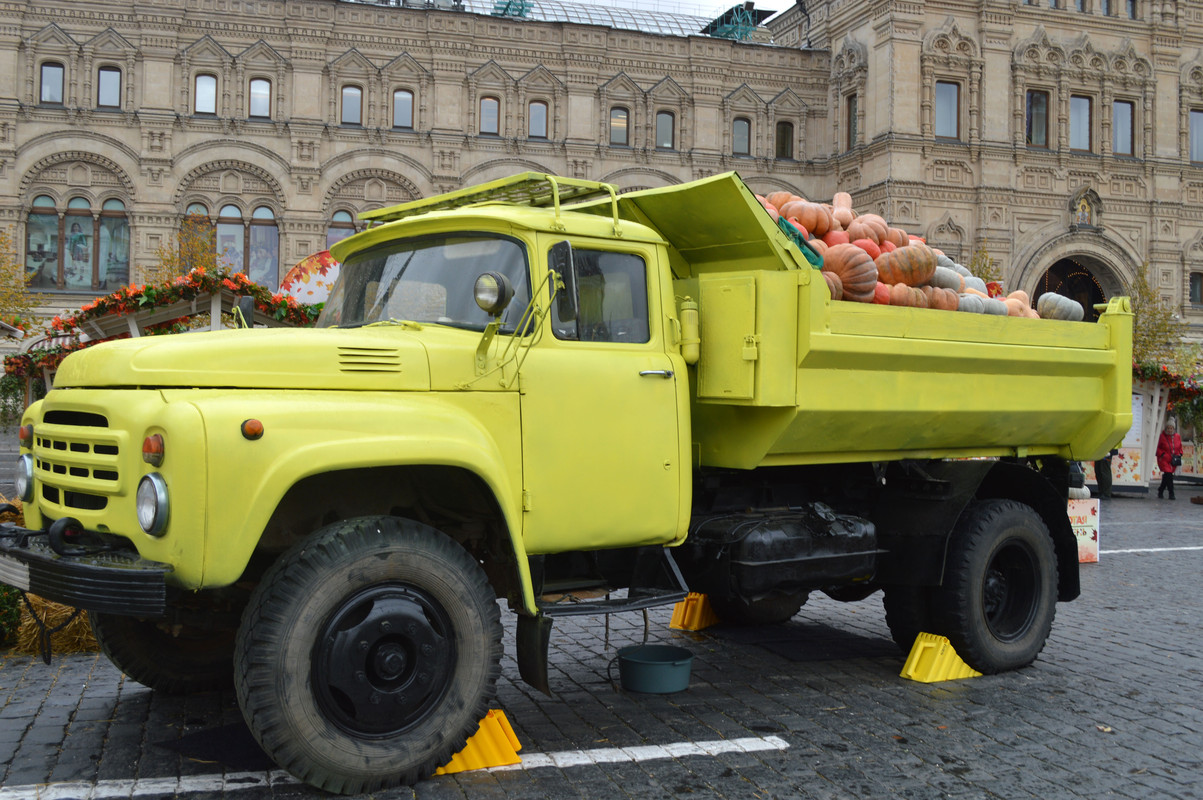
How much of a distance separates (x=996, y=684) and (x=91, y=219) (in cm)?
4028

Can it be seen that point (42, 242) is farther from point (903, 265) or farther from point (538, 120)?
point (903, 265)

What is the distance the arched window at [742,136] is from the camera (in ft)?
152

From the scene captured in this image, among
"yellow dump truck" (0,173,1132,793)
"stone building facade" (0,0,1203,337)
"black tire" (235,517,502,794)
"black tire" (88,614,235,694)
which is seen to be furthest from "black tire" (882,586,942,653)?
"stone building facade" (0,0,1203,337)

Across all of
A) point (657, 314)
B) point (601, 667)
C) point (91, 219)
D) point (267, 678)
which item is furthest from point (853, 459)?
point (91, 219)

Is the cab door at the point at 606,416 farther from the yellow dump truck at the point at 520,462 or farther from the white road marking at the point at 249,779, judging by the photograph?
the white road marking at the point at 249,779

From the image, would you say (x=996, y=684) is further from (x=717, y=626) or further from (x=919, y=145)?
(x=919, y=145)

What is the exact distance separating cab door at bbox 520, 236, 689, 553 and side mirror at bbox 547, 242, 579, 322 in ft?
0.25

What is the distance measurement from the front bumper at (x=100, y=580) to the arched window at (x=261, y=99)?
39.5 meters

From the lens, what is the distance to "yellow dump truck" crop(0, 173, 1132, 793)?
4574mm

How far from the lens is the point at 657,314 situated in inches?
235

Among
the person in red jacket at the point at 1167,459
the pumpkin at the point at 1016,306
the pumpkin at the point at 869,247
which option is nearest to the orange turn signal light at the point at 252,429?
the pumpkin at the point at 869,247

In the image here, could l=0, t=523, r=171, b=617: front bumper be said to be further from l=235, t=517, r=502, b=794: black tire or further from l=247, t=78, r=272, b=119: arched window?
l=247, t=78, r=272, b=119: arched window

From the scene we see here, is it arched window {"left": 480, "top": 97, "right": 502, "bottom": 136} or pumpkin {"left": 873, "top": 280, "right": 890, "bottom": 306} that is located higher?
arched window {"left": 480, "top": 97, "right": 502, "bottom": 136}

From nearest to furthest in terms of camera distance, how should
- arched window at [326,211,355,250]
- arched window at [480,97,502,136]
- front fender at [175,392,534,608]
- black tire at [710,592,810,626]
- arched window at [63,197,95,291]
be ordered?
1. front fender at [175,392,534,608]
2. black tire at [710,592,810,626]
3. arched window at [63,197,95,291]
4. arched window at [326,211,355,250]
5. arched window at [480,97,502,136]
